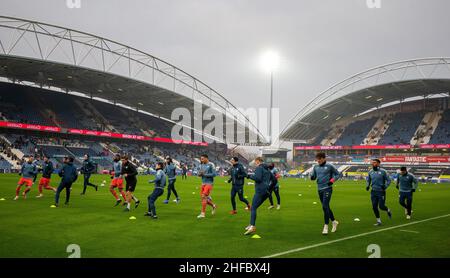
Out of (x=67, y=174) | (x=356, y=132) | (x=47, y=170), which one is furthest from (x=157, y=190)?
(x=356, y=132)

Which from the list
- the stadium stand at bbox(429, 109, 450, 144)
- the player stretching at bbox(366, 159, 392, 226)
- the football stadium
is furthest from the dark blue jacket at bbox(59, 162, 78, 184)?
the stadium stand at bbox(429, 109, 450, 144)

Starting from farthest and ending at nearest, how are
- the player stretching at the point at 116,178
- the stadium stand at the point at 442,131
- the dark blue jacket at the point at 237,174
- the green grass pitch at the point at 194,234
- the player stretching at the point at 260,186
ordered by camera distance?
the stadium stand at the point at 442,131, the player stretching at the point at 116,178, the dark blue jacket at the point at 237,174, the player stretching at the point at 260,186, the green grass pitch at the point at 194,234

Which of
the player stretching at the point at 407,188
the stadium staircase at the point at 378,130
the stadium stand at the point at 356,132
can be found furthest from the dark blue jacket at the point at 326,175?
the stadium stand at the point at 356,132

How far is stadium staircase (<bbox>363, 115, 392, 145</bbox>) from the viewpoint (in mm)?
81500

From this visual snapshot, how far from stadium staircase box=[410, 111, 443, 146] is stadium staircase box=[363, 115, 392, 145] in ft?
23.2

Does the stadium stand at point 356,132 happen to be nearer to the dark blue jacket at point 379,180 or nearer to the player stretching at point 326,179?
the dark blue jacket at point 379,180

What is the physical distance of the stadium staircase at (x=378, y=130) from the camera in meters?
81.5

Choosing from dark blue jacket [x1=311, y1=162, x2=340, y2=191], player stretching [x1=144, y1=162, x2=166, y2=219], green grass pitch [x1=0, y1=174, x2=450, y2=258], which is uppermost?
dark blue jacket [x1=311, y1=162, x2=340, y2=191]

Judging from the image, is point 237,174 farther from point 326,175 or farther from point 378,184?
point 378,184

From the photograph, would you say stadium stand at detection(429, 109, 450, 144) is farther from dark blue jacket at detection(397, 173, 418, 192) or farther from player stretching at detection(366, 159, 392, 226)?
player stretching at detection(366, 159, 392, 226)

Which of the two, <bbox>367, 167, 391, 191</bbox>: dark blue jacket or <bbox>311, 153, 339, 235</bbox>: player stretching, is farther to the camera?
<bbox>367, 167, 391, 191</bbox>: dark blue jacket

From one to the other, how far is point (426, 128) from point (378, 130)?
979 cm

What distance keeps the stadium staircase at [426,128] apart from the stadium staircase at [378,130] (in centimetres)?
708
